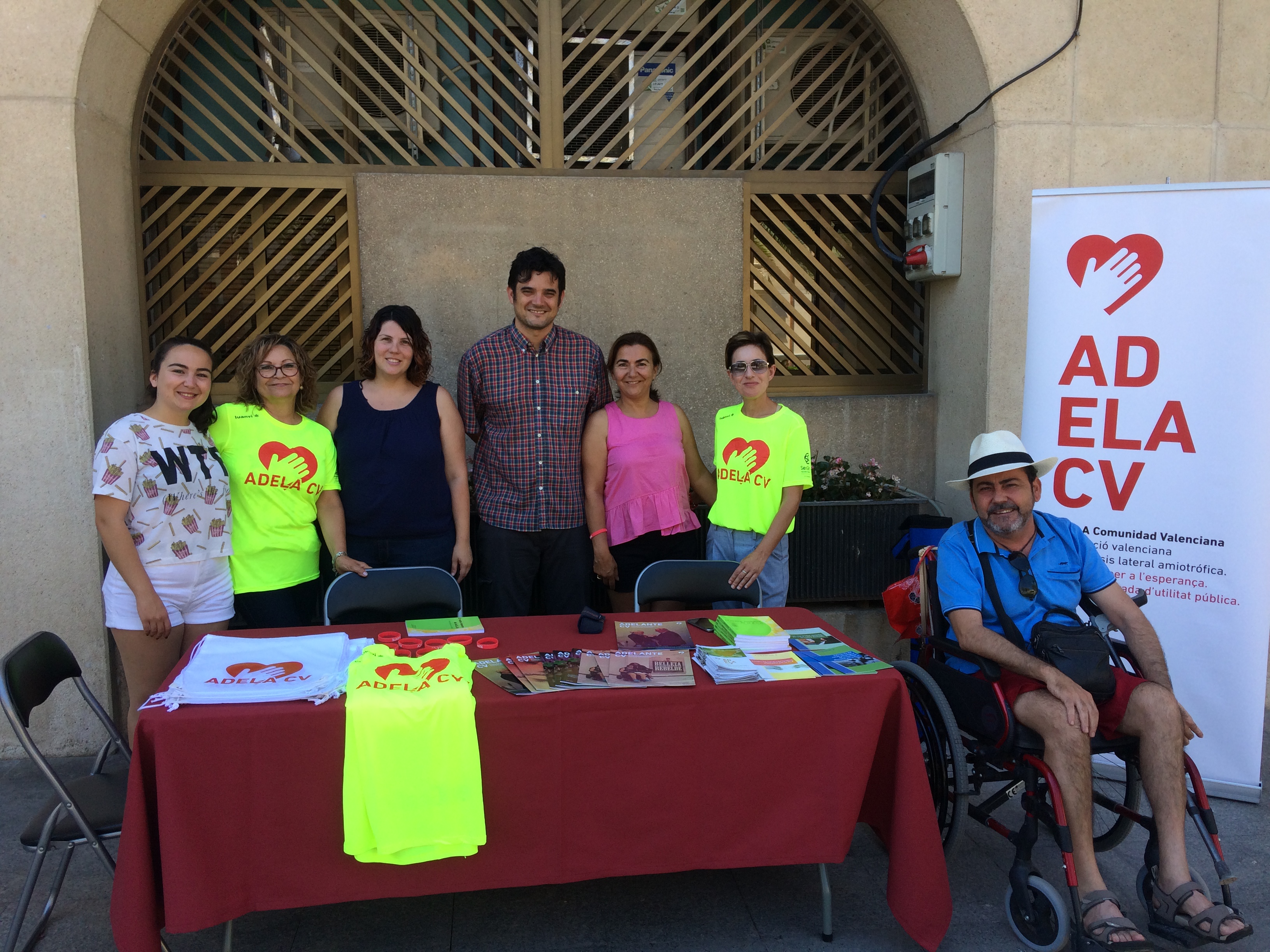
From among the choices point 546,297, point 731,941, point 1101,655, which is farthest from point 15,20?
point 1101,655

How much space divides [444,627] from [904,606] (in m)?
1.82

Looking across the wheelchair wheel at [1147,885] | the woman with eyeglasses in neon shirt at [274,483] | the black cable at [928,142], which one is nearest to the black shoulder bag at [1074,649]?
the wheelchair wheel at [1147,885]

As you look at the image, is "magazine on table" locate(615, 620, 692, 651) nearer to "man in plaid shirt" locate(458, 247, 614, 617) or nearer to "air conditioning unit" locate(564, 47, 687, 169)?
"man in plaid shirt" locate(458, 247, 614, 617)

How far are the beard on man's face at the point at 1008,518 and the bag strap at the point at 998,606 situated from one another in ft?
0.31

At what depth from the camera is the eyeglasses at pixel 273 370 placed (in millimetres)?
3338

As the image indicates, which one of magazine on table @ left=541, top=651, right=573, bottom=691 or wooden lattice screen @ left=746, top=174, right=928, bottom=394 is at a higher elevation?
wooden lattice screen @ left=746, top=174, right=928, bottom=394

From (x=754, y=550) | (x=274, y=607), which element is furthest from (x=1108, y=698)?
(x=274, y=607)

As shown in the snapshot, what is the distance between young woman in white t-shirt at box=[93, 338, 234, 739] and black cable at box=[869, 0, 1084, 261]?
3582 mm

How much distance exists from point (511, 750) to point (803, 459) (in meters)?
1.81

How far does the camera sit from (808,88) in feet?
16.7

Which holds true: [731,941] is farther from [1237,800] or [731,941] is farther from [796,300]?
[796,300]

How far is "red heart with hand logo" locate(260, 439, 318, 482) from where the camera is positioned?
332 cm

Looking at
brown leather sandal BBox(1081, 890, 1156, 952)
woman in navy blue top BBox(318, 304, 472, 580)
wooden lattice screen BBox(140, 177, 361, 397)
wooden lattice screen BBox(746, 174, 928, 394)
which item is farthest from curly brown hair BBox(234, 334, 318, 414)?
brown leather sandal BBox(1081, 890, 1156, 952)

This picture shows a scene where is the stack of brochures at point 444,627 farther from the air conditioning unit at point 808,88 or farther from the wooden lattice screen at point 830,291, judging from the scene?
the air conditioning unit at point 808,88
